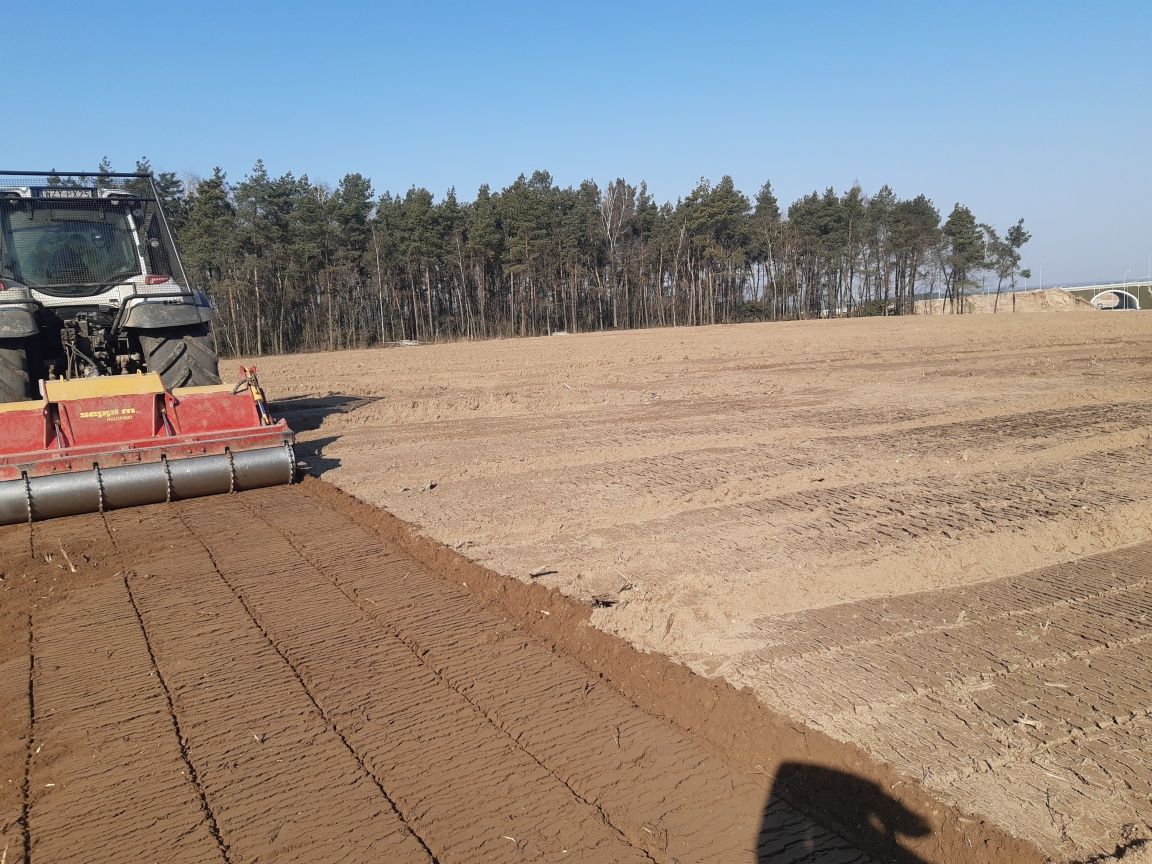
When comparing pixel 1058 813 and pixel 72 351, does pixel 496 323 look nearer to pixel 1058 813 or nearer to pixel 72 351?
pixel 72 351

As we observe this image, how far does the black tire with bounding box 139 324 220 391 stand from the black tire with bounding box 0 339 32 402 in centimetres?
106

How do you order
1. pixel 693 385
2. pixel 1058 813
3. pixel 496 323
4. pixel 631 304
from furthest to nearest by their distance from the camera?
pixel 631 304, pixel 496 323, pixel 693 385, pixel 1058 813

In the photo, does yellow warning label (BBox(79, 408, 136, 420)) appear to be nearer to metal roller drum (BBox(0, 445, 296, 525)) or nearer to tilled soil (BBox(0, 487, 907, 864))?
metal roller drum (BBox(0, 445, 296, 525))

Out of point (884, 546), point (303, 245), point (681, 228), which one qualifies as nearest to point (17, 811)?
point (884, 546)

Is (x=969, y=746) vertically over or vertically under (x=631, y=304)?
under

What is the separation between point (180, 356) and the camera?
856 cm

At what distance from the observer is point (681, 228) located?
58.8m

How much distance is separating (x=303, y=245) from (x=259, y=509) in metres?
39.1

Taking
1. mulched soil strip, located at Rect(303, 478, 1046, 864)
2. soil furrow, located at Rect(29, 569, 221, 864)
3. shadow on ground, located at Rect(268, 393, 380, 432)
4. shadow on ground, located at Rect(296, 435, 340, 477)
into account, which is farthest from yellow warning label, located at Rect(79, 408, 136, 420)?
mulched soil strip, located at Rect(303, 478, 1046, 864)

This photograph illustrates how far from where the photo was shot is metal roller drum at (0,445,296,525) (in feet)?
21.7

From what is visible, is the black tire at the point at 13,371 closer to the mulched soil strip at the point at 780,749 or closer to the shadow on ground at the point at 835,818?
the mulched soil strip at the point at 780,749

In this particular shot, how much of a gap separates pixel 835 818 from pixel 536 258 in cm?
5260

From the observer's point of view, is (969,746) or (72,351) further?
(72,351)

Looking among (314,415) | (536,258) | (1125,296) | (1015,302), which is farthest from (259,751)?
(1015,302)
